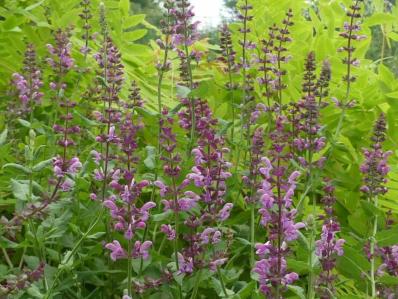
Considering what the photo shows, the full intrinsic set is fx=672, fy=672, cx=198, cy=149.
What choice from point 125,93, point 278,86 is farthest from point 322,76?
point 125,93

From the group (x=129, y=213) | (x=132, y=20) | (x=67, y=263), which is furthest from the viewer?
(x=132, y=20)

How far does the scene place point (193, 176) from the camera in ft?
6.59

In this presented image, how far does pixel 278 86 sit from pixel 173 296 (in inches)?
43.4

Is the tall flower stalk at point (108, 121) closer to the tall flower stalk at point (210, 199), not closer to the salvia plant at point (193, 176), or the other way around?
the salvia plant at point (193, 176)

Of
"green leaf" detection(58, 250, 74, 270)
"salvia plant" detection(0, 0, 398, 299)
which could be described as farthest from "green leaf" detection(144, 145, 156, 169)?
"green leaf" detection(58, 250, 74, 270)

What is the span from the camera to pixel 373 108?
3.11 meters

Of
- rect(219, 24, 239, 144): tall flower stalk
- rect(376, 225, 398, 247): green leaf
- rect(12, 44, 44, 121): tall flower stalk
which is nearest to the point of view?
rect(376, 225, 398, 247): green leaf

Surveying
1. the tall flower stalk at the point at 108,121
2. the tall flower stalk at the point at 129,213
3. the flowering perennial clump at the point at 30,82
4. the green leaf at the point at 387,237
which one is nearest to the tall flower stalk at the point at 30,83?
the flowering perennial clump at the point at 30,82

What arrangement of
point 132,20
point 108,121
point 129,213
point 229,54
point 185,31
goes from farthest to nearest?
1. point 132,20
2. point 229,54
3. point 185,31
4. point 108,121
5. point 129,213

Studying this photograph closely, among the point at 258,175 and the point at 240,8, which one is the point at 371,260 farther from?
the point at 240,8

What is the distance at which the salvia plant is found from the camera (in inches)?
76.9

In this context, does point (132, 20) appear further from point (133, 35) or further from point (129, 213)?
point (129, 213)

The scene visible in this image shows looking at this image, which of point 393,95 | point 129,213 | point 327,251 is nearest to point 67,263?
point 129,213

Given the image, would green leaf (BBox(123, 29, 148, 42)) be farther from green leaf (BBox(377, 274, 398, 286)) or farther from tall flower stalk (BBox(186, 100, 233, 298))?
green leaf (BBox(377, 274, 398, 286))
